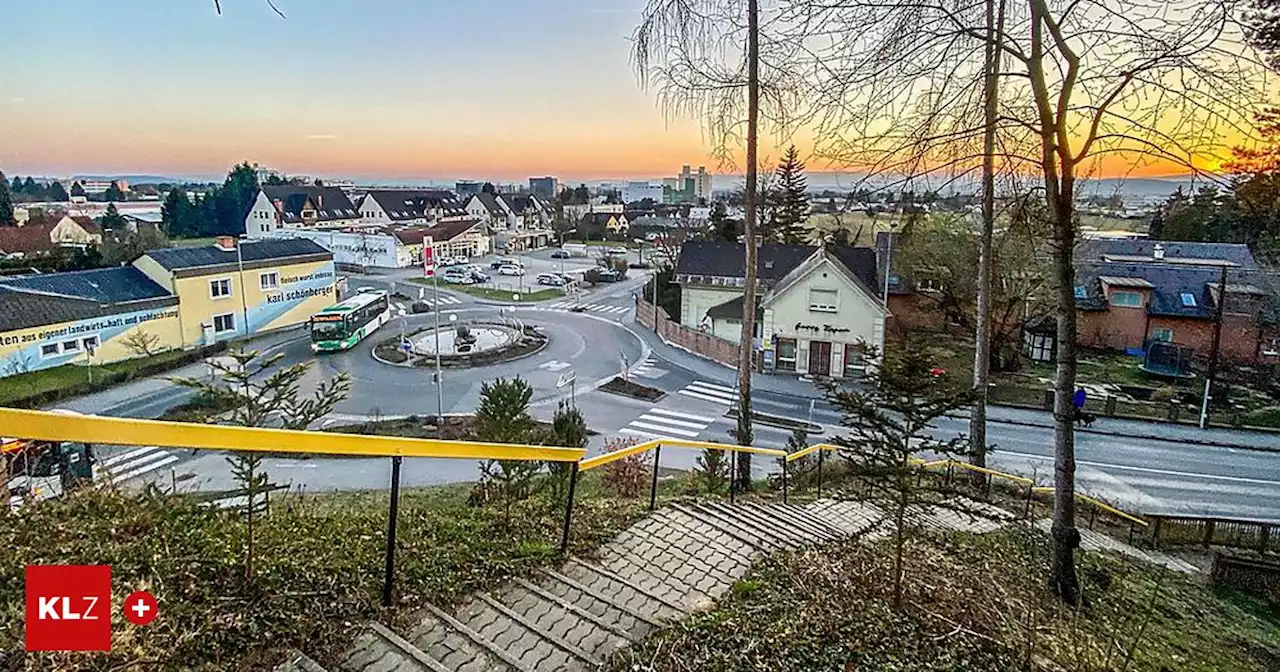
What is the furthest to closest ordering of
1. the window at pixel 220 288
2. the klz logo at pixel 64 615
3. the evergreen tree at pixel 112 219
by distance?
the evergreen tree at pixel 112 219, the window at pixel 220 288, the klz logo at pixel 64 615

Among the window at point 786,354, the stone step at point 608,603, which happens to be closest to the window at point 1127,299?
the window at point 786,354

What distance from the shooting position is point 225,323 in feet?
98.2

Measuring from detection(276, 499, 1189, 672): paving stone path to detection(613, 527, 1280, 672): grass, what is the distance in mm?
246

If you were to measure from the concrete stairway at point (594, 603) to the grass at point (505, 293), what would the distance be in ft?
121

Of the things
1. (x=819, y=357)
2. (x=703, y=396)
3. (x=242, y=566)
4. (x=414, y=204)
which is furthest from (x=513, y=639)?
(x=414, y=204)

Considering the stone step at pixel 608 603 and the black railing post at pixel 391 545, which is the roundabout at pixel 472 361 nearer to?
the stone step at pixel 608 603

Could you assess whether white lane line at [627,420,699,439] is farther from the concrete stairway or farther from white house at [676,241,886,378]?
the concrete stairway

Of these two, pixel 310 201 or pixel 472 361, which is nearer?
pixel 472 361

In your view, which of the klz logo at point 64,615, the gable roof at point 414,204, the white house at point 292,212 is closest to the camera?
the klz logo at point 64,615

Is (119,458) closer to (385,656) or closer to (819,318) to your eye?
(385,656)

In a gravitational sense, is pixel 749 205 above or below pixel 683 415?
above

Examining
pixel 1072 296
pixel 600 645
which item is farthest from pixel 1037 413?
pixel 600 645

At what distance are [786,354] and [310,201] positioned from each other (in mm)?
59865

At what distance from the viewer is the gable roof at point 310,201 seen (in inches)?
2653
